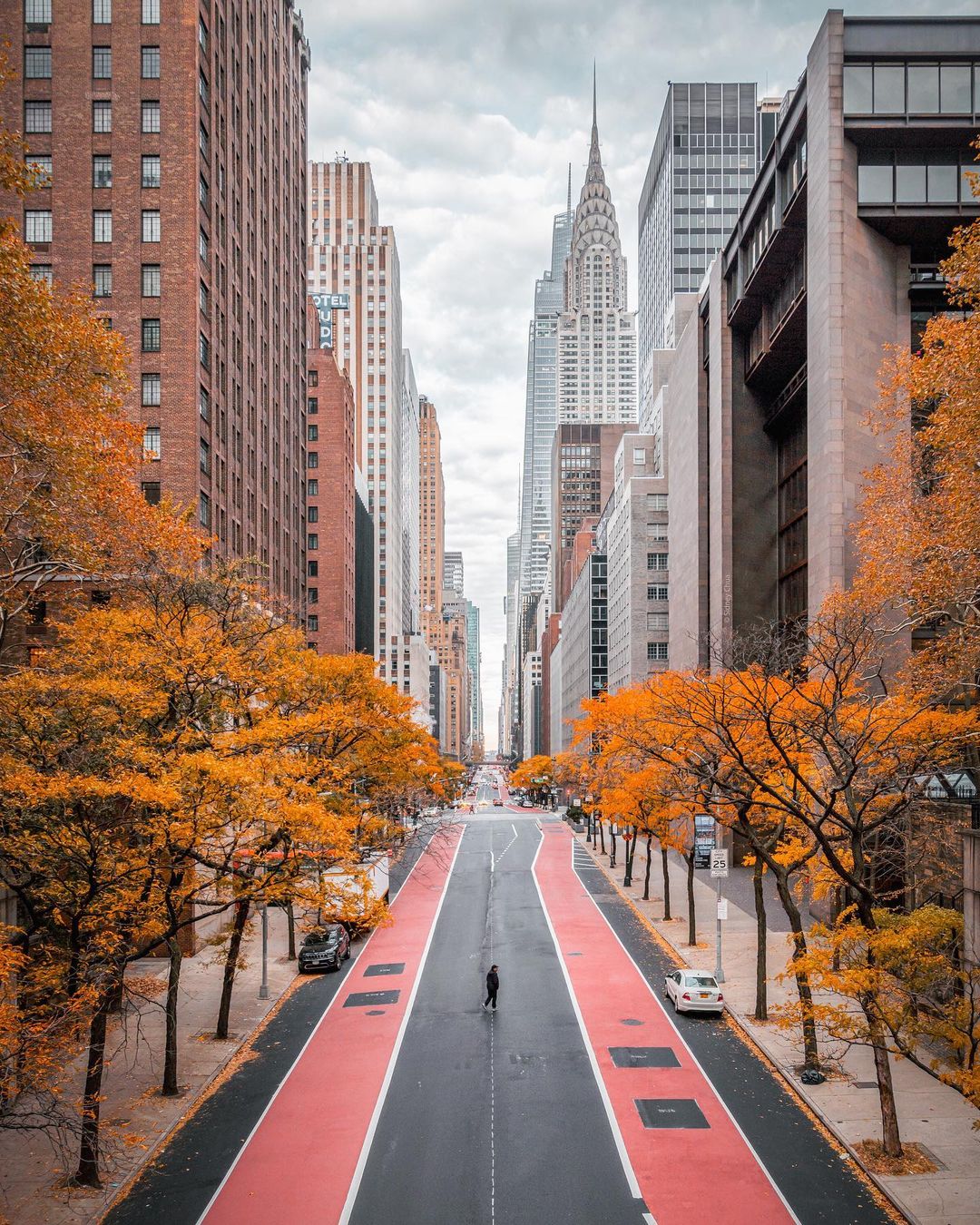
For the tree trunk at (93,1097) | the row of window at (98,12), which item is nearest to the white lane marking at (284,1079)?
the tree trunk at (93,1097)

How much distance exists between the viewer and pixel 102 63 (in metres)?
48.1

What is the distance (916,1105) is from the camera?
65.7 ft

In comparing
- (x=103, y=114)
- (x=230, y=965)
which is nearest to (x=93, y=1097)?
(x=230, y=965)

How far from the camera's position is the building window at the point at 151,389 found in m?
47.1

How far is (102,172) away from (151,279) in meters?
6.05

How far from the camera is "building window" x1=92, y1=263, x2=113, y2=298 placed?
156 feet

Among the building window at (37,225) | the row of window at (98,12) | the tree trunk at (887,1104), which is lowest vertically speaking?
the tree trunk at (887,1104)

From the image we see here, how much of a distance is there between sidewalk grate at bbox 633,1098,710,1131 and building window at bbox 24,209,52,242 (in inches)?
1878

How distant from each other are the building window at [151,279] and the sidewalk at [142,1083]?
3222 centimetres

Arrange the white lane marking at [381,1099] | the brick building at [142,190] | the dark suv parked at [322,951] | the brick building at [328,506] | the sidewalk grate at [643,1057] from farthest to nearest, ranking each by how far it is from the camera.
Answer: the brick building at [328,506], the brick building at [142,190], the dark suv parked at [322,951], the sidewalk grate at [643,1057], the white lane marking at [381,1099]

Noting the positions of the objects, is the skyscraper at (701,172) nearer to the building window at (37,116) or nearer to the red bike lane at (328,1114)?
the building window at (37,116)

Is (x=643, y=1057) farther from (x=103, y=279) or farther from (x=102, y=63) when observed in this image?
(x=102, y=63)

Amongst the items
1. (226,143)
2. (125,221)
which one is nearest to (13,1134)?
(125,221)

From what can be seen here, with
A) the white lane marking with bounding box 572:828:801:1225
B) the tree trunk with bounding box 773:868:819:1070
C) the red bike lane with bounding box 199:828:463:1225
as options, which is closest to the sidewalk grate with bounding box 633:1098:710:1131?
the white lane marking with bounding box 572:828:801:1225
